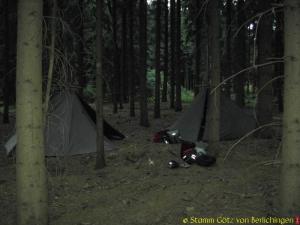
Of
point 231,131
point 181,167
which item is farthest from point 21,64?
point 231,131

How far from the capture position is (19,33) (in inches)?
219

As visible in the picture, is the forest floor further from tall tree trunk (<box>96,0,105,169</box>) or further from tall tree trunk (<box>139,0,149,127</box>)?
tall tree trunk (<box>139,0,149,127</box>)

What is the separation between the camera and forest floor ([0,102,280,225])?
6.71 meters

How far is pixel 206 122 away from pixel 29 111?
958cm

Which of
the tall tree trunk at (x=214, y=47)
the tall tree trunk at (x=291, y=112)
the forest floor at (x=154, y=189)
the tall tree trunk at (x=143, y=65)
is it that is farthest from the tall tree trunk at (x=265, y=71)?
the tall tree trunk at (x=291, y=112)

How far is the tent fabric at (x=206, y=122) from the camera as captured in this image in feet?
47.1

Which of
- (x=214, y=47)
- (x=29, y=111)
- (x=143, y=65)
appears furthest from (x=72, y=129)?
(x=29, y=111)

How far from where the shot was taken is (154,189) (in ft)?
27.1

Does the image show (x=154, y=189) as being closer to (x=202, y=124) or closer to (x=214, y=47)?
(x=214, y=47)

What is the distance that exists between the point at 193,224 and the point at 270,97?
7863 millimetres

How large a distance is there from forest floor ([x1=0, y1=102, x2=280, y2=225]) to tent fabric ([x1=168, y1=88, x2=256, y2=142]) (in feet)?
6.81

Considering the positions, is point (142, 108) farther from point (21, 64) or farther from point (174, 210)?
point (21, 64)

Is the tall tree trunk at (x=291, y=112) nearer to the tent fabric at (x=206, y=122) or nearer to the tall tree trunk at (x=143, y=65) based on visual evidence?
the tent fabric at (x=206, y=122)

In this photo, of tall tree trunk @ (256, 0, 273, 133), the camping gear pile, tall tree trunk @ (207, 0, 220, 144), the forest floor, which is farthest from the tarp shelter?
tall tree trunk @ (256, 0, 273, 133)
